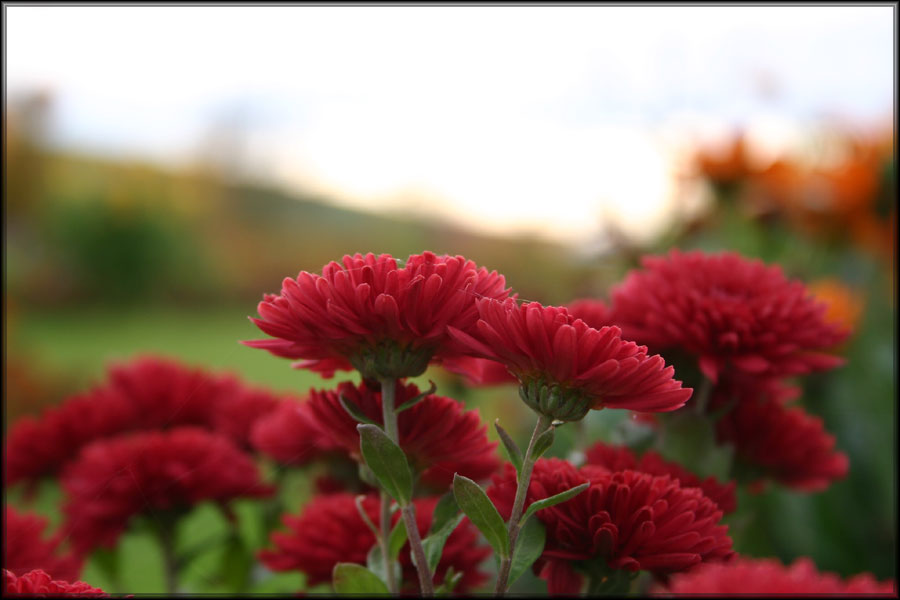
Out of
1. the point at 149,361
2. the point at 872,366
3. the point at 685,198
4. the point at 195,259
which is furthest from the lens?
the point at 195,259

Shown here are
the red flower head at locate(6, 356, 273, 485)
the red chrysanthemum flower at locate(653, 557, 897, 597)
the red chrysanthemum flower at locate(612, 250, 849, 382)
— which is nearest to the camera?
the red chrysanthemum flower at locate(653, 557, 897, 597)

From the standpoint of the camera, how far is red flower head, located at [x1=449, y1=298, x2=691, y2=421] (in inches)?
7.4

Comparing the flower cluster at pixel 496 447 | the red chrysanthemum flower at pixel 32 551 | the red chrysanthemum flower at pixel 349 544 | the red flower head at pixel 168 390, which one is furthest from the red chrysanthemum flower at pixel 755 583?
the red flower head at pixel 168 390

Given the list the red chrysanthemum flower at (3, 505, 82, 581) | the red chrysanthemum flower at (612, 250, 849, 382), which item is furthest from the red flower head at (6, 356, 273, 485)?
the red chrysanthemum flower at (612, 250, 849, 382)

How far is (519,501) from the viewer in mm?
210

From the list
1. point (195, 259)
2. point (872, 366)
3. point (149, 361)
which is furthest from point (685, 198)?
point (195, 259)

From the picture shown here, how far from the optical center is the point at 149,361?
459 mm

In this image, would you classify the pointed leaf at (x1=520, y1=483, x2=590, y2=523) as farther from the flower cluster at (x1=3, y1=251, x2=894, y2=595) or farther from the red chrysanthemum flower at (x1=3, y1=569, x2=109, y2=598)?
the red chrysanthemum flower at (x1=3, y1=569, x2=109, y2=598)

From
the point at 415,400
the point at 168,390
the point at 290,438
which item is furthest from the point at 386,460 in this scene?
the point at 168,390

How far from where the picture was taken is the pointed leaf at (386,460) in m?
0.20

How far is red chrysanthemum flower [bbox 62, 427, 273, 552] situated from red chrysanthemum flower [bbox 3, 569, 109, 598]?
4.8 inches

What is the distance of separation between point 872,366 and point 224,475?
2.42ft

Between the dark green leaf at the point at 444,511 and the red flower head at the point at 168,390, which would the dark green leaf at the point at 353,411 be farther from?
the red flower head at the point at 168,390

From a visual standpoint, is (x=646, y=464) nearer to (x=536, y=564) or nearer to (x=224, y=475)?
(x=536, y=564)
